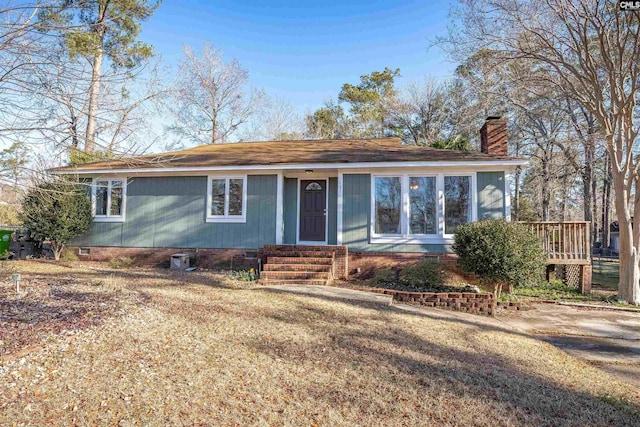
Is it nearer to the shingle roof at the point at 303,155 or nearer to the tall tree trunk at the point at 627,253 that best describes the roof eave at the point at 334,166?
the shingle roof at the point at 303,155

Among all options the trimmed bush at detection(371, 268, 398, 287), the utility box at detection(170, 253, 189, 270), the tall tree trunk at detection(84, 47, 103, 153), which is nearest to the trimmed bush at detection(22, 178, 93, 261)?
the utility box at detection(170, 253, 189, 270)

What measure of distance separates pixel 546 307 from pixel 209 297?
7.33 meters

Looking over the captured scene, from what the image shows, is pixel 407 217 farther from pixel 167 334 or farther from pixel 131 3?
pixel 131 3

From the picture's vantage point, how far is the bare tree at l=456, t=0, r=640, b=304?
852 centimetres

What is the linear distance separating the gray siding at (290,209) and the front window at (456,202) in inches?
168

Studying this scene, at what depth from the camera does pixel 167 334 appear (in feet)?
13.9

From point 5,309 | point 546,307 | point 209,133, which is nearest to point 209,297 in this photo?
point 5,309

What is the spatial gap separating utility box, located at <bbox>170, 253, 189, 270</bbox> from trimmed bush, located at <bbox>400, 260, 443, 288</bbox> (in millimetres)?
6071

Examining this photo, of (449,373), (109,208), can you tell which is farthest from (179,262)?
(449,373)

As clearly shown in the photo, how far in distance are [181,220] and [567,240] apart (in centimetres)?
1071

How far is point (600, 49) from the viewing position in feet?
29.1

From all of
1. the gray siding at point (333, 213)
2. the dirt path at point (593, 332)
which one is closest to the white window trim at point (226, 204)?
the gray siding at point (333, 213)

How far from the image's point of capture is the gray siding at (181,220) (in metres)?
10.1

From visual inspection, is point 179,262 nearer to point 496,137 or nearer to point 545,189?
point 496,137
